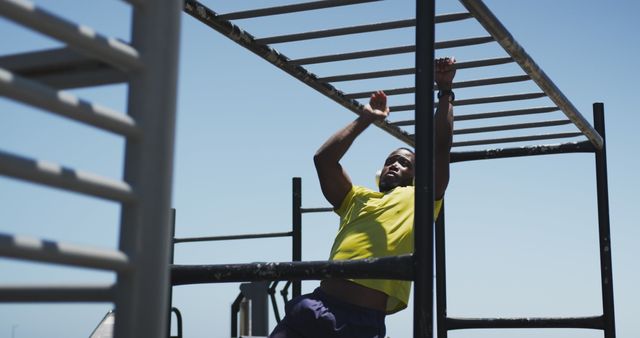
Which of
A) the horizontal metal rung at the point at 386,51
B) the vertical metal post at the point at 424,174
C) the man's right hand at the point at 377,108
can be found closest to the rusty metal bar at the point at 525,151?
the horizontal metal rung at the point at 386,51

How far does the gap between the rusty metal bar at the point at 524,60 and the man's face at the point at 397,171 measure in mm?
681

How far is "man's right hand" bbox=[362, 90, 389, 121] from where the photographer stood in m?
2.77

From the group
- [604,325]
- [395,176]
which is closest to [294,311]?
[395,176]

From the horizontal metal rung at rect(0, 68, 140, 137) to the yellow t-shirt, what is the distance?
2270 mm

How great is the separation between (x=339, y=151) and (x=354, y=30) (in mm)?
A: 451

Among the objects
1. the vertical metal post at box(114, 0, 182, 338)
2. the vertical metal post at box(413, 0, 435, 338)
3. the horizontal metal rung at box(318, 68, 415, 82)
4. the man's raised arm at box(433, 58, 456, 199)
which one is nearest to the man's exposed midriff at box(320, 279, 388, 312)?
the man's raised arm at box(433, 58, 456, 199)

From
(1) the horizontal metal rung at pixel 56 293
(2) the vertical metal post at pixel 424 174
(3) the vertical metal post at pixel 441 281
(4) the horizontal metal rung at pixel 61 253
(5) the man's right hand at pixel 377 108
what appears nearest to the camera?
(4) the horizontal metal rung at pixel 61 253

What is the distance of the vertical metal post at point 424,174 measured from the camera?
2.06 m

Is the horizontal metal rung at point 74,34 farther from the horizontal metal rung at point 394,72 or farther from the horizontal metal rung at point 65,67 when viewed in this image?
the horizontal metal rung at point 394,72

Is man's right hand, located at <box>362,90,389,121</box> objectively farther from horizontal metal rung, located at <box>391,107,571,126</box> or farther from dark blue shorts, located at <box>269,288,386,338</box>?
horizontal metal rung, located at <box>391,107,571,126</box>

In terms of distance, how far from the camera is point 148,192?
1037 mm

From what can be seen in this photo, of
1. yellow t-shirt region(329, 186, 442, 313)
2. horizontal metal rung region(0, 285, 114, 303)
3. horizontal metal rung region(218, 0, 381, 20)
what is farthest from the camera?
yellow t-shirt region(329, 186, 442, 313)

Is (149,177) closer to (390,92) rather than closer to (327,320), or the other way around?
(327,320)

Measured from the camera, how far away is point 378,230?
3.39 m
